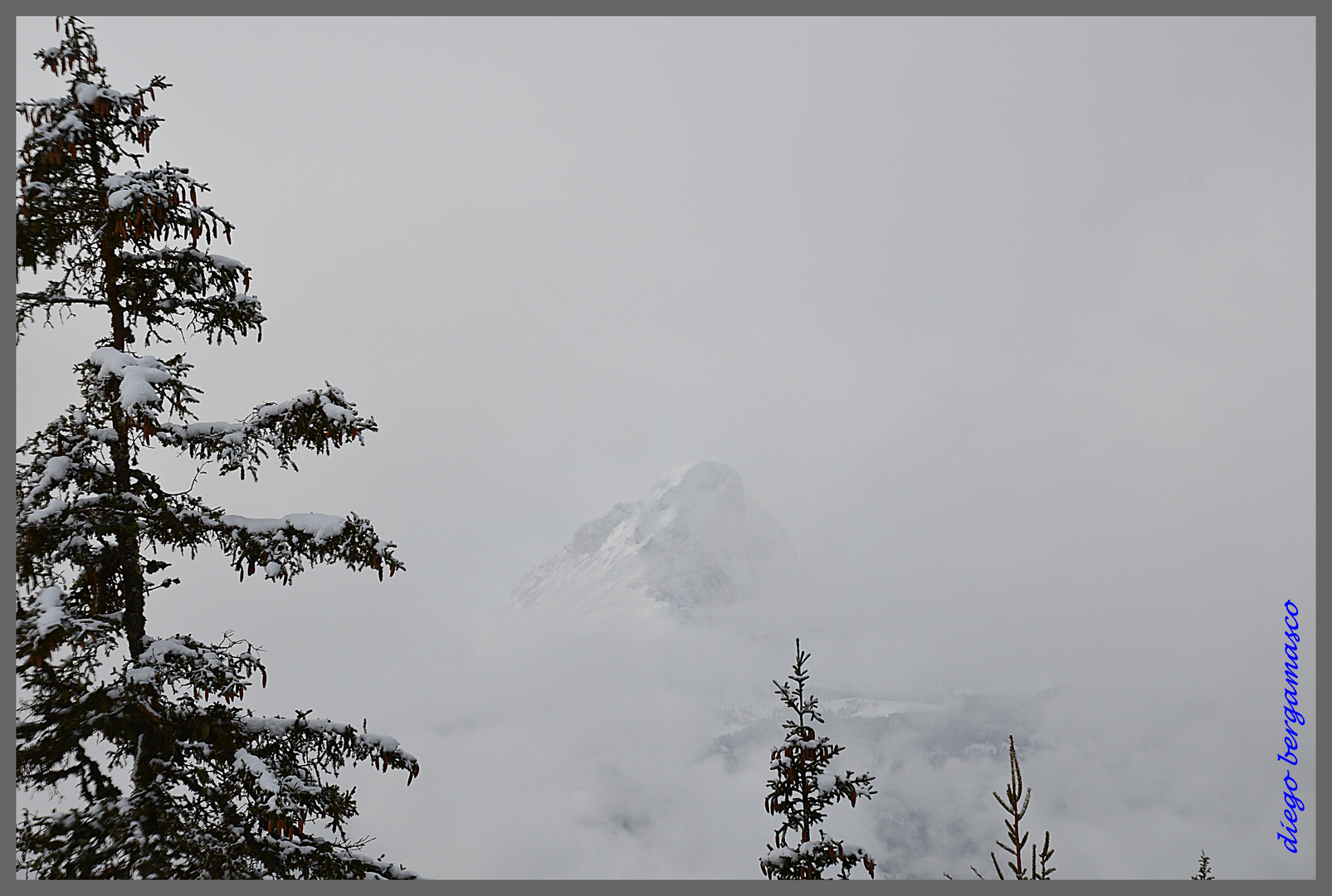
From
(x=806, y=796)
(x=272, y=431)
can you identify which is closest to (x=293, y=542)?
(x=272, y=431)

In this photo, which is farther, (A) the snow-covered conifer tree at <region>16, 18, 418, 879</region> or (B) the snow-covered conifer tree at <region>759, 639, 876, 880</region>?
(B) the snow-covered conifer tree at <region>759, 639, 876, 880</region>

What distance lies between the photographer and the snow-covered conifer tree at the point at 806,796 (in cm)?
1054

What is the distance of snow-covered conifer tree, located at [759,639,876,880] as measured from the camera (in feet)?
34.6

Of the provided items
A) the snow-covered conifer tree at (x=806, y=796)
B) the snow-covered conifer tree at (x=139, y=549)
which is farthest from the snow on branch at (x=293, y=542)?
the snow-covered conifer tree at (x=806, y=796)

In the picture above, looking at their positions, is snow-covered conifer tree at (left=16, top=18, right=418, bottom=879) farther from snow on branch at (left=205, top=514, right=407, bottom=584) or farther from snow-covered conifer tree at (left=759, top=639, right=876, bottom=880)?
snow-covered conifer tree at (left=759, top=639, right=876, bottom=880)

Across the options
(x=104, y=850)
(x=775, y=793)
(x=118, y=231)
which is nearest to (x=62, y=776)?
(x=104, y=850)

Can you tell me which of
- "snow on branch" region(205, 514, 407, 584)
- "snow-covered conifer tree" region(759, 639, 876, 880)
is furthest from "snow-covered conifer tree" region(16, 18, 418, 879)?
"snow-covered conifer tree" region(759, 639, 876, 880)

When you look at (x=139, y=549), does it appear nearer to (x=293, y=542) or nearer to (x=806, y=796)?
(x=293, y=542)

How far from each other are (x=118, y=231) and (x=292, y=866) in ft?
20.3

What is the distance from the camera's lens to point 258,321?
25.3ft

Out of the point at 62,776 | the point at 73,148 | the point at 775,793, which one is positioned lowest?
the point at 775,793

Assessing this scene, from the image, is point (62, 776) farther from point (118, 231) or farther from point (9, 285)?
point (118, 231)

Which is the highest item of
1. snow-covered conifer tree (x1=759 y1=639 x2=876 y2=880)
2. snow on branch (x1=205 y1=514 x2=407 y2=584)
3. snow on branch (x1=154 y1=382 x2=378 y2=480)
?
snow on branch (x1=154 y1=382 x2=378 y2=480)

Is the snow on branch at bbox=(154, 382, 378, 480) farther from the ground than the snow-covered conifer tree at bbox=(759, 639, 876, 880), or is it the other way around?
the snow on branch at bbox=(154, 382, 378, 480)
